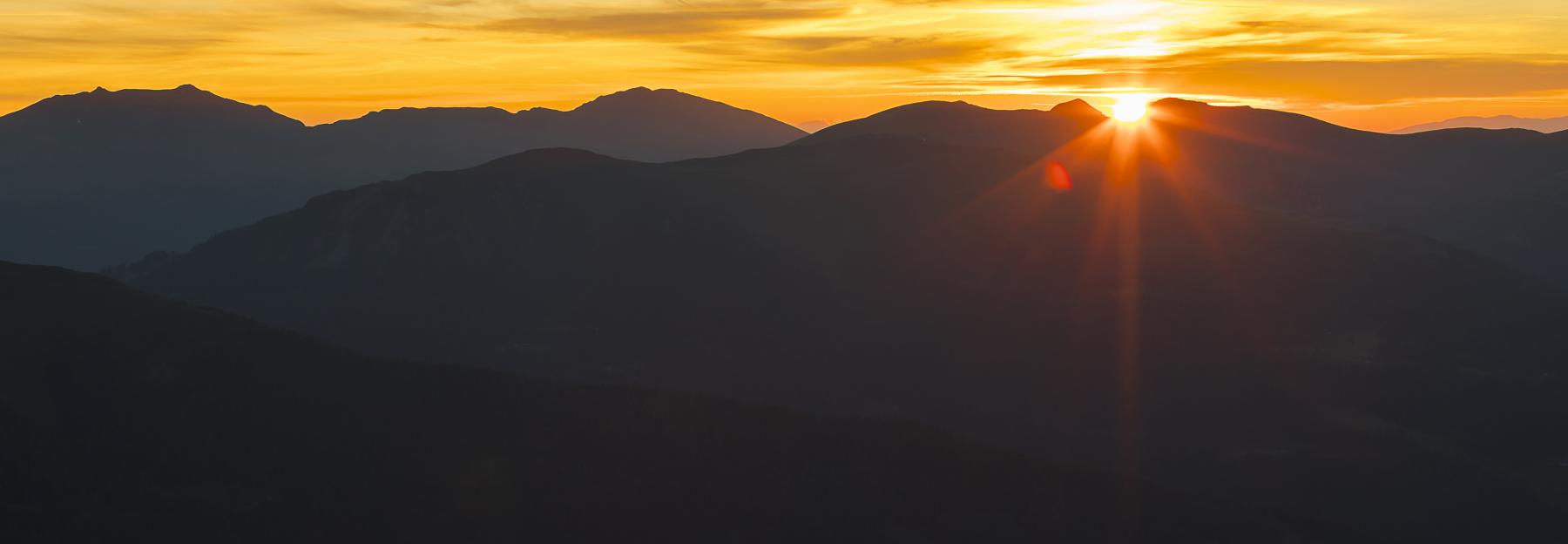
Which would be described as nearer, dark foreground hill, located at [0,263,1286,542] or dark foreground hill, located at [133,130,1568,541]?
dark foreground hill, located at [0,263,1286,542]

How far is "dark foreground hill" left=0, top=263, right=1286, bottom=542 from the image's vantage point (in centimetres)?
5441

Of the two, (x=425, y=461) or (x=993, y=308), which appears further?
(x=993, y=308)

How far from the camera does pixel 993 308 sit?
12294 cm

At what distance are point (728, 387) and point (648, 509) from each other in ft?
153

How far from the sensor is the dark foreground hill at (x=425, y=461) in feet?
178

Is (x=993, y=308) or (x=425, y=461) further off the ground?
(x=993, y=308)

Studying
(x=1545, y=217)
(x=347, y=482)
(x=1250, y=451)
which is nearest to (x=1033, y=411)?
(x=1250, y=451)

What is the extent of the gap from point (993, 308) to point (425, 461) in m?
75.3

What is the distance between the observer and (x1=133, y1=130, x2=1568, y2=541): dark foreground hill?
299 feet

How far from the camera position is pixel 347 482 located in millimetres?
57969

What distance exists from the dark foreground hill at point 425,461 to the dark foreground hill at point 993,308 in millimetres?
24858

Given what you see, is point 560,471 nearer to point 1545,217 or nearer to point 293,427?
point 293,427

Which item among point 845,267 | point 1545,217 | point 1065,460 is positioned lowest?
point 1065,460

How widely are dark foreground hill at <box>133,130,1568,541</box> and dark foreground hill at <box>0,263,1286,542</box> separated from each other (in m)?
24.9
